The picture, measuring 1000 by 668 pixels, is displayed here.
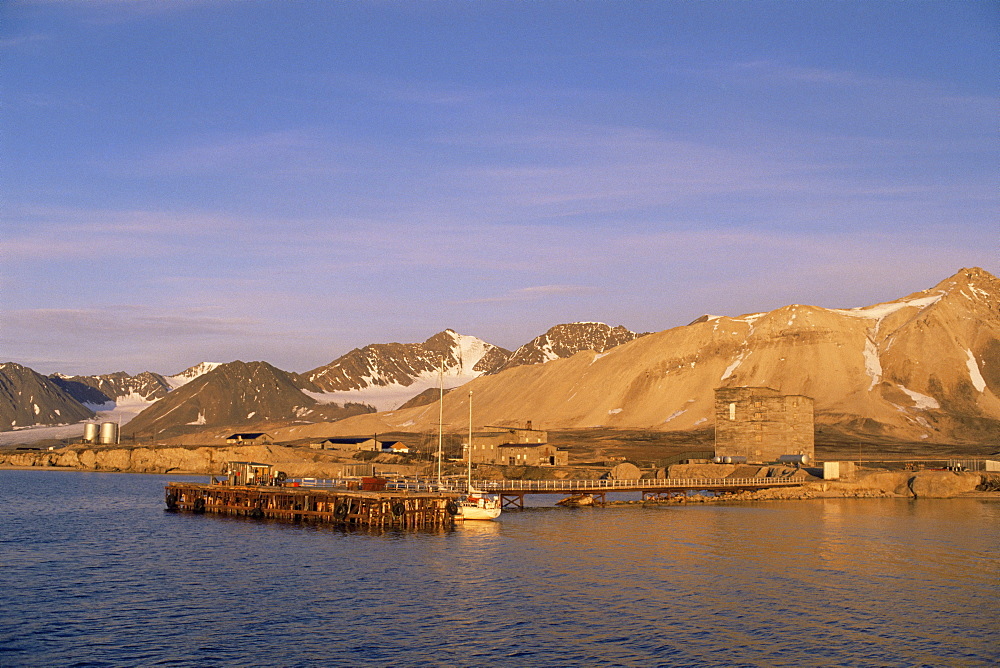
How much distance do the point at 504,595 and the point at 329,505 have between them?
130 ft

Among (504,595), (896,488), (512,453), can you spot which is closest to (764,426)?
(896,488)

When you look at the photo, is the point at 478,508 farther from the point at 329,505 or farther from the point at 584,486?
the point at 584,486

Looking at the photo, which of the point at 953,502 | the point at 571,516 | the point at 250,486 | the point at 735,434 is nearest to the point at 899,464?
the point at 735,434

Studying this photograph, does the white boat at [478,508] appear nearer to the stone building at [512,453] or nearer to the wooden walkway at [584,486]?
the wooden walkway at [584,486]

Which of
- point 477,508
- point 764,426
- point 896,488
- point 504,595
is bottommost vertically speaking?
point 504,595

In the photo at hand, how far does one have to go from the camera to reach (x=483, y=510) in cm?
8169

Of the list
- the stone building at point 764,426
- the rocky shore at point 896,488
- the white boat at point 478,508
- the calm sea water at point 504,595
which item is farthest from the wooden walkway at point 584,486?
the stone building at point 764,426

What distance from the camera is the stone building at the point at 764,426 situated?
140 metres

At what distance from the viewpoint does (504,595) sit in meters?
49.1

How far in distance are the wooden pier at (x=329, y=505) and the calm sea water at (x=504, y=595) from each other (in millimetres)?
4165

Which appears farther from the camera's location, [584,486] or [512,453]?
[512,453]

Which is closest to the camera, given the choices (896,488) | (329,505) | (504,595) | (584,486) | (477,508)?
(504,595)

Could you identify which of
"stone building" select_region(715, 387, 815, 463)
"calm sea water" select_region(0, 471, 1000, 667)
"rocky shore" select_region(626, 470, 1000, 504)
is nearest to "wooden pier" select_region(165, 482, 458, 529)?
"calm sea water" select_region(0, 471, 1000, 667)

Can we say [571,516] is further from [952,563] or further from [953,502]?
[953,502]
